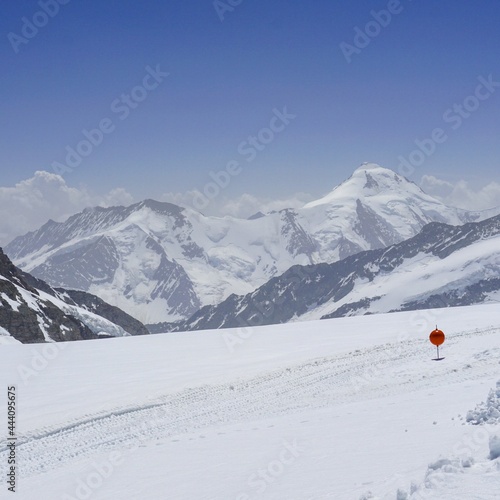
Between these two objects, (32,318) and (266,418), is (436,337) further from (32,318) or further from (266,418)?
(32,318)

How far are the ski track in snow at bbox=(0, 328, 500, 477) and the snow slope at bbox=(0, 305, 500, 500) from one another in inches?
2.2

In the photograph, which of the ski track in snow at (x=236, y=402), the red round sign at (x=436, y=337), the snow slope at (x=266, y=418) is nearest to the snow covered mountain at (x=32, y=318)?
the snow slope at (x=266, y=418)

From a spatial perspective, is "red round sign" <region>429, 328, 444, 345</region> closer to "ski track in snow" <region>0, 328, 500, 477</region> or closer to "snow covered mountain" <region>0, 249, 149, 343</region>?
"ski track in snow" <region>0, 328, 500, 477</region>

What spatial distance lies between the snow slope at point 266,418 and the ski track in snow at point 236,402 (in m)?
0.06

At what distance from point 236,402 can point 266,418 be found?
6.01ft

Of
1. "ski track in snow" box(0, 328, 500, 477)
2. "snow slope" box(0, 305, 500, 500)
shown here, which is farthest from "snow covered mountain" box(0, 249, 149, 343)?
"ski track in snow" box(0, 328, 500, 477)

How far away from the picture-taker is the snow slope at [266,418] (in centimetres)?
881

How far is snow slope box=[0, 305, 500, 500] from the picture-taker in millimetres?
8812

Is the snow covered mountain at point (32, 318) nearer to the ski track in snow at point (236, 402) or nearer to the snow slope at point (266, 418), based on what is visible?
the snow slope at point (266, 418)

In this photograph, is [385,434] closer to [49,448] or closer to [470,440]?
[470,440]

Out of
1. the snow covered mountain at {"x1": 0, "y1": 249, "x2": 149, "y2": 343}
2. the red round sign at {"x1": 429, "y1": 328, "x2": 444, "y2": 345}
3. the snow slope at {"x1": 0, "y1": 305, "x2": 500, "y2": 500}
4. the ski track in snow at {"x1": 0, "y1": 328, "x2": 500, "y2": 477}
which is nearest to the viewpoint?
the snow slope at {"x1": 0, "y1": 305, "x2": 500, "y2": 500}

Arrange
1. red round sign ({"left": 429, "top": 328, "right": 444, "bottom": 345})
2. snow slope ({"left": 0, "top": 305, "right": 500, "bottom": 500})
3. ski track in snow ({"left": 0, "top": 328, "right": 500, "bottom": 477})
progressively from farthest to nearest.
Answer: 1. red round sign ({"left": 429, "top": 328, "right": 444, "bottom": 345})
2. ski track in snow ({"left": 0, "top": 328, "right": 500, "bottom": 477})
3. snow slope ({"left": 0, "top": 305, "right": 500, "bottom": 500})

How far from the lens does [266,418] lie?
13.9m

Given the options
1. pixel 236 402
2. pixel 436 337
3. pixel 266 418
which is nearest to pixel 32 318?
pixel 236 402
